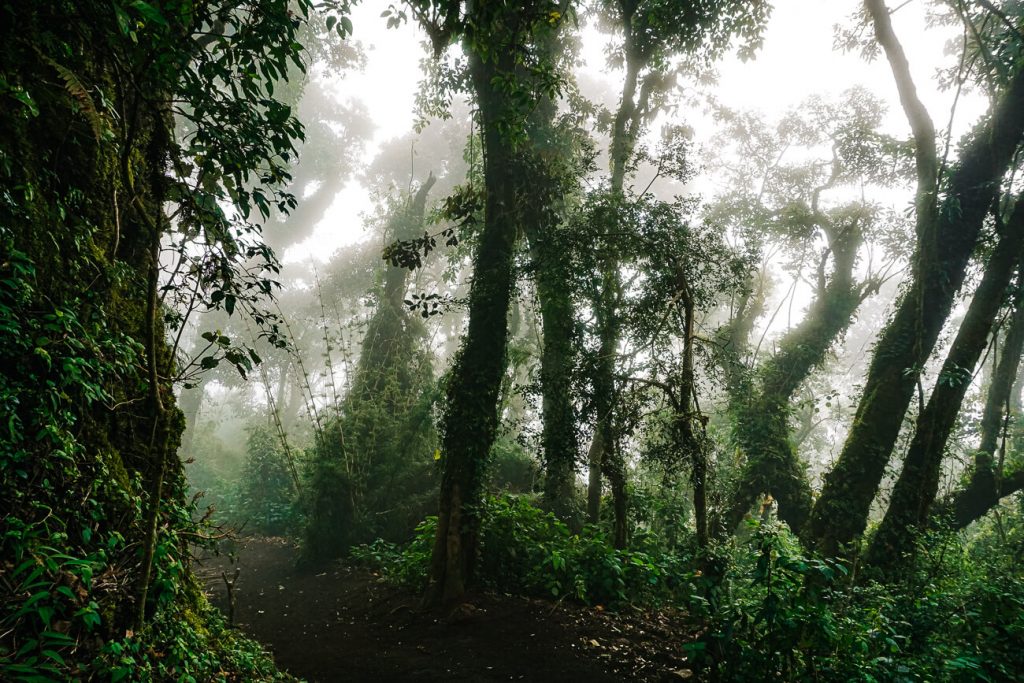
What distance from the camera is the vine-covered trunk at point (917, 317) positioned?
8.52 metres

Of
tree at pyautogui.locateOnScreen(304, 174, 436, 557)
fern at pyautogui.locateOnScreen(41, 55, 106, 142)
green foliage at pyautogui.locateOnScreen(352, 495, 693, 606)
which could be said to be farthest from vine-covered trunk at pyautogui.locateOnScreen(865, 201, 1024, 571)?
fern at pyautogui.locateOnScreen(41, 55, 106, 142)

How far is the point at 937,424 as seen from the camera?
26.4 feet

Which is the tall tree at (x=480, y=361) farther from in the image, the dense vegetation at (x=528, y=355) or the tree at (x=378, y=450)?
the tree at (x=378, y=450)

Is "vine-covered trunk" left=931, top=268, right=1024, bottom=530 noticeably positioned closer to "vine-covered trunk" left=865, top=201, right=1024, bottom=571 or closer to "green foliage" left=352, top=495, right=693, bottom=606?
"vine-covered trunk" left=865, top=201, right=1024, bottom=571

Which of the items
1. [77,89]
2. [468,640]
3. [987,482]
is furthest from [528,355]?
[987,482]

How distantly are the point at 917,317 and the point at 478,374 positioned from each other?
7.83 m

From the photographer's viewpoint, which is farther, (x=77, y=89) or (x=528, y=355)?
(x=528, y=355)

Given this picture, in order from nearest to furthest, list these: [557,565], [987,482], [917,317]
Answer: [557,565] < [917,317] < [987,482]

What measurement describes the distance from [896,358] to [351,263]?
23.1 metres

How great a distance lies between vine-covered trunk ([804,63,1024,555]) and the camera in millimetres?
8516

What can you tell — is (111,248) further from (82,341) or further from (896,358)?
(896,358)

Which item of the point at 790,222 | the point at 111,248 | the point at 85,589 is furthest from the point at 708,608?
the point at 790,222

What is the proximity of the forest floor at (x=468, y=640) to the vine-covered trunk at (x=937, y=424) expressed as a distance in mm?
4066

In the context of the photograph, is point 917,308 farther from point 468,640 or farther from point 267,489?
point 267,489
